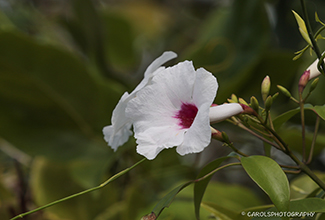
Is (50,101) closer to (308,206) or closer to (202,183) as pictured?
(202,183)

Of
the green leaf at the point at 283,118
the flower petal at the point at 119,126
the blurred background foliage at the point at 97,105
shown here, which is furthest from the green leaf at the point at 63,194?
the green leaf at the point at 283,118

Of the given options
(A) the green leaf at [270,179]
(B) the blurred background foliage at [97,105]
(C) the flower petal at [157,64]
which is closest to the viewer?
(A) the green leaf at [270,179]

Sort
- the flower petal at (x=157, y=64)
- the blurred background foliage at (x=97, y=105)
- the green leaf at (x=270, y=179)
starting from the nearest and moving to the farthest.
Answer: the green leaf at (x=270, y=179)
the flower petal at (x=157, y=64)
the blurred background foliage at (x=97, y=105)

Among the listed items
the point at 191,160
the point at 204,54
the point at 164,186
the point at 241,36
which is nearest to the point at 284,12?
the point at 241,36

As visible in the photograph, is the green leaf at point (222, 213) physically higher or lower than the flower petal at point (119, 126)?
lower

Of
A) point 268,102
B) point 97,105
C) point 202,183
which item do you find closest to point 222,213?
point 202,183

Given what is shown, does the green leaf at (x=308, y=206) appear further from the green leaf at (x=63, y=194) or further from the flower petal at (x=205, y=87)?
the green leaf at (x=63, y=194)

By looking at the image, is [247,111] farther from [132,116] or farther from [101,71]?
[101,71]
